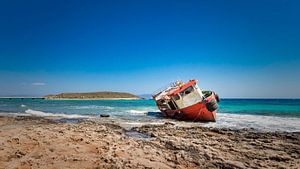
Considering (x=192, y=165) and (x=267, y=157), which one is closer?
(x=192, y=165)

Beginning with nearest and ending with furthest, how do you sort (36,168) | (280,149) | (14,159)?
(36,168) < (14,159) < (280,149)

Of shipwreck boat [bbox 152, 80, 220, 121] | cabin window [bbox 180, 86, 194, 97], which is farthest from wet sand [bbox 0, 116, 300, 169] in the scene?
cabin window [bbox 180, 86, 194, 97]

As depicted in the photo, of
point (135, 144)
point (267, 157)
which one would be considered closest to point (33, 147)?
point (135, 144)

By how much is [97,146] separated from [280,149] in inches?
302

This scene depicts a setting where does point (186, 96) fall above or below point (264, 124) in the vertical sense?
above

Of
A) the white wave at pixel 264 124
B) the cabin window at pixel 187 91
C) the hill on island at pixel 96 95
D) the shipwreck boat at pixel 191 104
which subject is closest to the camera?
the white wave at pixel 264 124

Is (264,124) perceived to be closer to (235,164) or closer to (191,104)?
(191,104)

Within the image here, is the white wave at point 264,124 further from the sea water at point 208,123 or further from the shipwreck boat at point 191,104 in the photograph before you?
the shipwreck boat at point 191,104

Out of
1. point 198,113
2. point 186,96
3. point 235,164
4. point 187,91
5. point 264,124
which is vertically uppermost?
point 187,91

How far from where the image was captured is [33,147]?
9297 mm

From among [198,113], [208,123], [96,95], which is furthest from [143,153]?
[96,95]

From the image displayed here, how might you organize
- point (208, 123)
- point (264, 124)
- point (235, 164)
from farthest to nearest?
point (208, 123), point (264, 124), point (235, 164)

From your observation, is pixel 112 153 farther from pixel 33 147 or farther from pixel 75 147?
pixel 33 147

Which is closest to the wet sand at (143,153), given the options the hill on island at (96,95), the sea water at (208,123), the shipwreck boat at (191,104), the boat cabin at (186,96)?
the sea water at (208,123)
